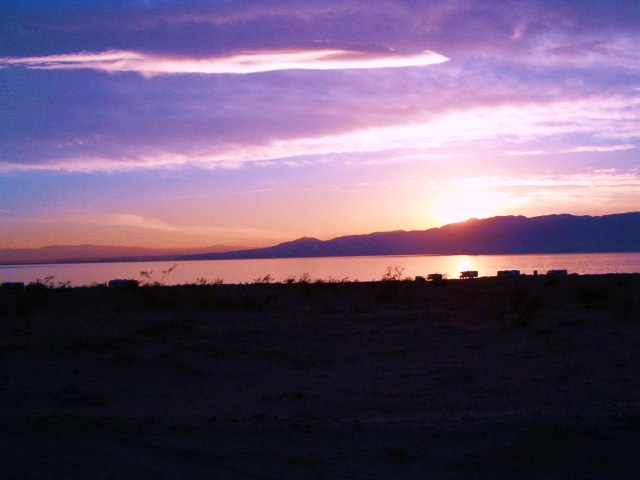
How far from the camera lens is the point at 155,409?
10.5 m

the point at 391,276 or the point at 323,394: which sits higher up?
the point at 391,276

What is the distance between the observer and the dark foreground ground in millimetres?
7445

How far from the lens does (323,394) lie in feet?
37.0

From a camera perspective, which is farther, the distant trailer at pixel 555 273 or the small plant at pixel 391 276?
the distant trailer at pixel 555 273

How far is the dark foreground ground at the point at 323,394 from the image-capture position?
7.45 meters

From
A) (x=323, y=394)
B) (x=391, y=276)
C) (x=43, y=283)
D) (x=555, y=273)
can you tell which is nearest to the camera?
(x=323, y=394)

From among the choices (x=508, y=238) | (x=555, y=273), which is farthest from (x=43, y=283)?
(x=508, y=238)

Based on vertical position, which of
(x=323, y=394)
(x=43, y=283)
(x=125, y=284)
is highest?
(x=43, y=283)

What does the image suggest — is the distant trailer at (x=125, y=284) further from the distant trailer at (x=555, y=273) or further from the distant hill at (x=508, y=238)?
the distant hill at (x=508, y=238)

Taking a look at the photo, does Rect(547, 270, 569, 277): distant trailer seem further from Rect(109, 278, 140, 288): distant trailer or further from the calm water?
Rect(109, 278, 140, 288): distant trailer

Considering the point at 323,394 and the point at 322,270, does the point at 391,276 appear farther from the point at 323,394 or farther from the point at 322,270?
the point at 323,394

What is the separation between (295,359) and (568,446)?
25.3 feet

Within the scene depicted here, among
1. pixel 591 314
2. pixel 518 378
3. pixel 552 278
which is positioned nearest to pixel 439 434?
pixel 518 378

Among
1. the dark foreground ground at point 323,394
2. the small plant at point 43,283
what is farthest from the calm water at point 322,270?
the dark foreground ground at point 323,394
